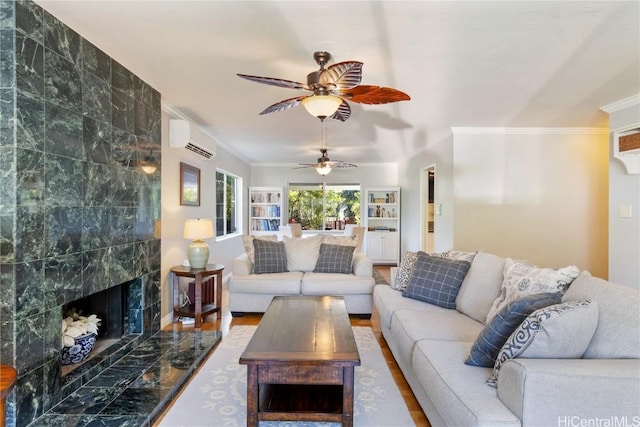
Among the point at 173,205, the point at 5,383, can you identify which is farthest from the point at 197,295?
the point at 5,383

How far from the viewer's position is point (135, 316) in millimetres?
3164

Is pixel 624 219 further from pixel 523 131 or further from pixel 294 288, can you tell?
pixel 294 288

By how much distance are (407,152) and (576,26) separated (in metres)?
4.52

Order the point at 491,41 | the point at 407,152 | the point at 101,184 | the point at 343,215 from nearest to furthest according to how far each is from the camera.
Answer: the point at 491,41, the point at 101,184, the point at 407,152, the point at 343,215

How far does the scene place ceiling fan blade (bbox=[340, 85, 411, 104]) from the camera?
7.54ft

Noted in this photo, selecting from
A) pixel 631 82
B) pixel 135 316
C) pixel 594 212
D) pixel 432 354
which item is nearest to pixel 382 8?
pixel 432 354

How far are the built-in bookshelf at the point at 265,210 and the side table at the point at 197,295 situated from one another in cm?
403

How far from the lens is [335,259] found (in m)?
4.28

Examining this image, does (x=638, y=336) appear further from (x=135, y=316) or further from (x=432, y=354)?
(x=135, y=316)

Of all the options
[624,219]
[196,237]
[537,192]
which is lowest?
[196,237]

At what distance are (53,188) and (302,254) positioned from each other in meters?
2.84

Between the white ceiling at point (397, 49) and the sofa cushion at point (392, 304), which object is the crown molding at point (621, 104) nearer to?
the white ceiling at point (397, 49)

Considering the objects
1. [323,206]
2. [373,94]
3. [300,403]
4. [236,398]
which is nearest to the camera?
[300,403]

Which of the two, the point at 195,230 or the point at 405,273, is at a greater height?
A: the point at 195,230
